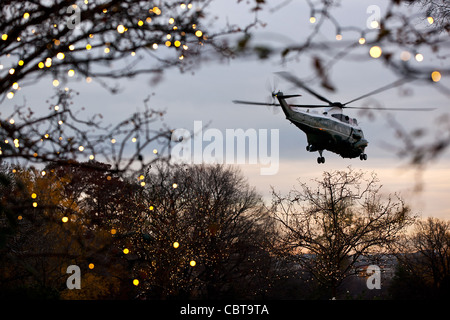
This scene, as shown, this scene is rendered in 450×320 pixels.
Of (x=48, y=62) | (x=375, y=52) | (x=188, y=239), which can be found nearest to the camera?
(x=375, y=52)

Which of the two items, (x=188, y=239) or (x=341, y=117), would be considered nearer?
(x=341, y=117)

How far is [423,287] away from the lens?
112ft

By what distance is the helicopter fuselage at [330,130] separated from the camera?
61.0ft

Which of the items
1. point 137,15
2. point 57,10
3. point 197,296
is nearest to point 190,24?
point 137,15

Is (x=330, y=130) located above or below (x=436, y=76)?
above

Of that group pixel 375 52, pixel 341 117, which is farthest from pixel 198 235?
pixel 375 52

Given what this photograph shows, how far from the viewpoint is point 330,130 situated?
19.7 m

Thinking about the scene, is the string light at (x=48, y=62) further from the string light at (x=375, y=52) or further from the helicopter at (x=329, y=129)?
the helicopter at (x=329, y=129)

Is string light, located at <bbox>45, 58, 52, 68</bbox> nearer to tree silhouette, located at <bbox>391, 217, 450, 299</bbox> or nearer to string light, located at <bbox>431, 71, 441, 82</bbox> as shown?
string light, located at <bbox>431, 71, 441, 82</bbox>

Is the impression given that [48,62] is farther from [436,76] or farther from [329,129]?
[329,129]

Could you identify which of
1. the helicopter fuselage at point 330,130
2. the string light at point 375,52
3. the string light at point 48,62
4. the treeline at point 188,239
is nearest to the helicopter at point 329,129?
the helicopter fuselage at point 330,130

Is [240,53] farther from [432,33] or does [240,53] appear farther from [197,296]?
[197,296]

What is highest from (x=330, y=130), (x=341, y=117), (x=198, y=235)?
(x=341, y=117)
